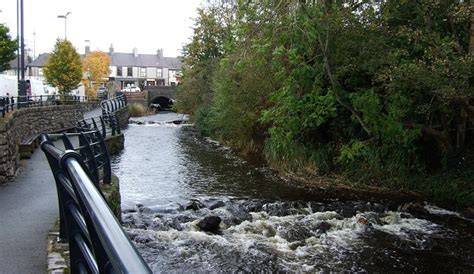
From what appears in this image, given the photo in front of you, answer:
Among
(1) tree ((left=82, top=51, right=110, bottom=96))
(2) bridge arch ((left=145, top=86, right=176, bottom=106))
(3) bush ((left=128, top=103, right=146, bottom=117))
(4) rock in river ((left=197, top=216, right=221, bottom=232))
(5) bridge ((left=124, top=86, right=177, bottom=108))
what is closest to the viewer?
(4) rock in river ((left=197, top=216, right=221, bottom=232))

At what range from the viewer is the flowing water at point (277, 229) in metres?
8.14

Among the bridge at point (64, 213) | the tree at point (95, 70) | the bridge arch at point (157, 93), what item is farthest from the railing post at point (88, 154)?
the bridge arch at point (157, 93)

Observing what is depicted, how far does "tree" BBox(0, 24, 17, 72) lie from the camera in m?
34.7

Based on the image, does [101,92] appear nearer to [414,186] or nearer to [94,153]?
[414,186]

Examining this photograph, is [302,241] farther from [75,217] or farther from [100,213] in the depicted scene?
[100,213]

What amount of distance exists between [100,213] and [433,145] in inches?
588

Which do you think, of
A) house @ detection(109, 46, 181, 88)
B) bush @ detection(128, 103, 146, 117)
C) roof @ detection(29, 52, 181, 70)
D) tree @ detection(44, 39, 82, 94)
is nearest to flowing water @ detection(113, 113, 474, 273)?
tree @ detection(44, 39, 82, 94)

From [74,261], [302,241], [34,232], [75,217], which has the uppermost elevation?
[75,217]

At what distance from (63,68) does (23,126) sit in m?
28.5

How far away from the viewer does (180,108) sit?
4119 centimetres

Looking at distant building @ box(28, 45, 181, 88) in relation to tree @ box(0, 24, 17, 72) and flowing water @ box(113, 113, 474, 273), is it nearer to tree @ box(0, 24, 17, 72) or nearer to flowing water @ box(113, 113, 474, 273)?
tree @ box(0, 24, 17, 72)

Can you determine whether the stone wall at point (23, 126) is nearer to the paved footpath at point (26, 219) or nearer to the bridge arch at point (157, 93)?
the paved footpath at point (26, 219)

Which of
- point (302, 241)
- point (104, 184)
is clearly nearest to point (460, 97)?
point (302, 241)

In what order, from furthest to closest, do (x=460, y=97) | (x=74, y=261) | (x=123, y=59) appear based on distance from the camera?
(x=123, y=59), (x=460, y=97), (x=74, y=261)
